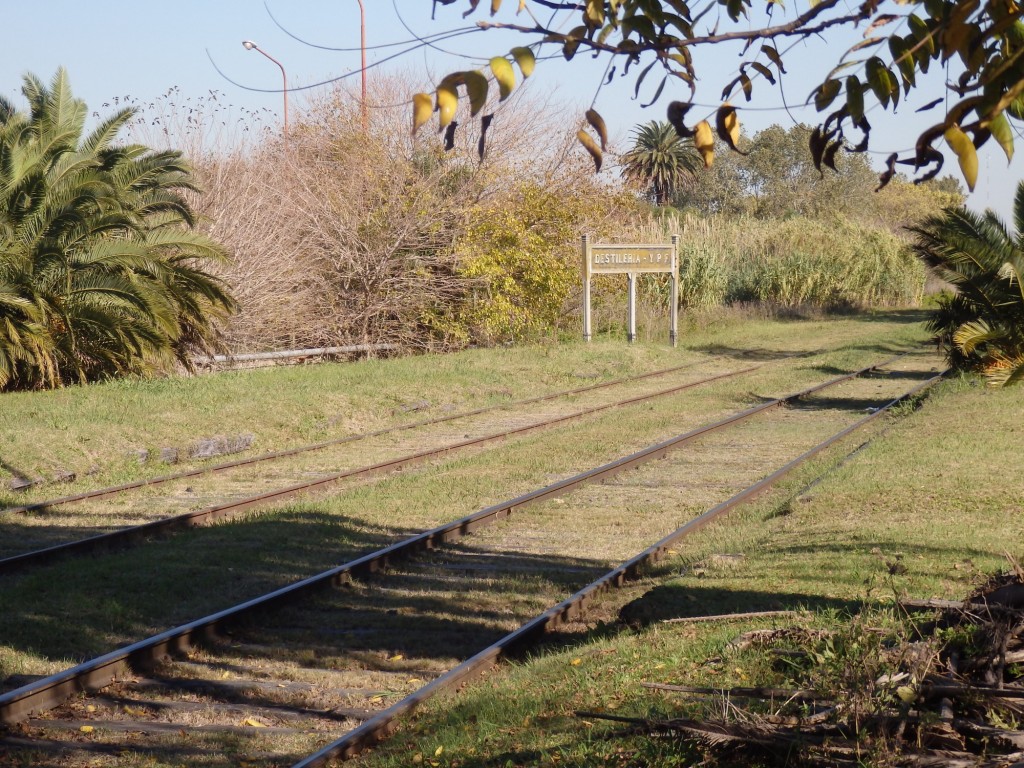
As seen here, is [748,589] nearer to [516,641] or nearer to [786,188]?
[516,641]

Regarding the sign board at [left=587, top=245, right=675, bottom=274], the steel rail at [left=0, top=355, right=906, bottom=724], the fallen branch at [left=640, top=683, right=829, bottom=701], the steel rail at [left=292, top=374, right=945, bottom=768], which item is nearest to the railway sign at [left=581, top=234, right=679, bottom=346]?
the sign board at [left=587, top=245, right=675, bottom=274]

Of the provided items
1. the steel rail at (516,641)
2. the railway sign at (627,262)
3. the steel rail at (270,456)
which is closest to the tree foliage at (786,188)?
the railway sign at (627,262)

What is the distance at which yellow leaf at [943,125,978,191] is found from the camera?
10.5 ft

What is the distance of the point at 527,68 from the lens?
3.44m

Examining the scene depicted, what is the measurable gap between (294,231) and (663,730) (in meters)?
24.6

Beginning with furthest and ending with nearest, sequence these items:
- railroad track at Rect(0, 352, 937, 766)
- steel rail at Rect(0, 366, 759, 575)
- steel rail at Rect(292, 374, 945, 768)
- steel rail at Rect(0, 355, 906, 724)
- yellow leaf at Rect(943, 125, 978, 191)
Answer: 1. steel rail at Rect(0, 366, 759, 575)
2. steel rail at Rect(0, 355, 906, 724)
3. railroad track at Rect(0, 352, 937, 766)
4. steel rail at Rect(292, 374, 945, 768)
5. yellow leaf at Rect(943, 125, 978, 191)

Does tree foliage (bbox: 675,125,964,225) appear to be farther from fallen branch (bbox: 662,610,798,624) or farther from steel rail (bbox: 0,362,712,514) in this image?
fallen branch (bbox: 662,610,798,624)

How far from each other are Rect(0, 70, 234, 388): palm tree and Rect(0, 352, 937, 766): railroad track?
31.5ft

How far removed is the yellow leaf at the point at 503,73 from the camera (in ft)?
10.8

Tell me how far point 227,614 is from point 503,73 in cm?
503

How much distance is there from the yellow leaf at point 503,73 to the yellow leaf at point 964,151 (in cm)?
123

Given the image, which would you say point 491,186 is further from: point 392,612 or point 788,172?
point 788,172

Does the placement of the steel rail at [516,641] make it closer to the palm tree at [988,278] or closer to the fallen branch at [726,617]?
the fallen branch at [726,617]

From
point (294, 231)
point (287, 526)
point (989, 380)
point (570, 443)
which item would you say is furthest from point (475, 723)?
point (294, 231)
